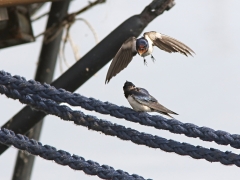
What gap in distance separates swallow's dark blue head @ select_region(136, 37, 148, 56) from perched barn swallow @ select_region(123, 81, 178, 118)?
0.48 feet

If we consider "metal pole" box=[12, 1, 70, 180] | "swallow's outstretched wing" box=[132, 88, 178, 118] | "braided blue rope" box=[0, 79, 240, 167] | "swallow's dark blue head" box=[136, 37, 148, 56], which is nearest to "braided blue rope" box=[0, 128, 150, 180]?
"braided blue rope" box=[0, 79, 240, 167]

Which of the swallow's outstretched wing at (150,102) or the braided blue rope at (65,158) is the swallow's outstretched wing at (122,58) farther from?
the braided blue rope at (65,158)

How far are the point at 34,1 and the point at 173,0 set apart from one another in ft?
1.51

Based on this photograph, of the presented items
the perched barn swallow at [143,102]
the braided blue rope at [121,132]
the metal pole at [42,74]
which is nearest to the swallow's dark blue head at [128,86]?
the perched barn swallow at [143,102]

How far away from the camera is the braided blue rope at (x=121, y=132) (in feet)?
7.14

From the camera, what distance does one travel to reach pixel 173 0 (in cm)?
294

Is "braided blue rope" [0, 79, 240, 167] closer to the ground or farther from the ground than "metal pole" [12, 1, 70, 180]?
closer to the ground

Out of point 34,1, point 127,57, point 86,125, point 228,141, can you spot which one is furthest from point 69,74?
point 228,141

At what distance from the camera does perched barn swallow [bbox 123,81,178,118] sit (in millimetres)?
2326

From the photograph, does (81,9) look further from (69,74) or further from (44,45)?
(69,74)

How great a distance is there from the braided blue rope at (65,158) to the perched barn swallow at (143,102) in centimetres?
18

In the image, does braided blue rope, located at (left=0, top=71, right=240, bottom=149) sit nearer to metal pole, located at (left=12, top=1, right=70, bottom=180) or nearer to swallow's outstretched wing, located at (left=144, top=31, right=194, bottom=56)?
swallow's outstretched wing, located at (left=144, top=31, right=194, bottom=56)

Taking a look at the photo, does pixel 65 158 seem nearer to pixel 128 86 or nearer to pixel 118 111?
pixel 118 111

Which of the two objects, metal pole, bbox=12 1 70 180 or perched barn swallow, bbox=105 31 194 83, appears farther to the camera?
metal pole, bbox=12 1 70 180
